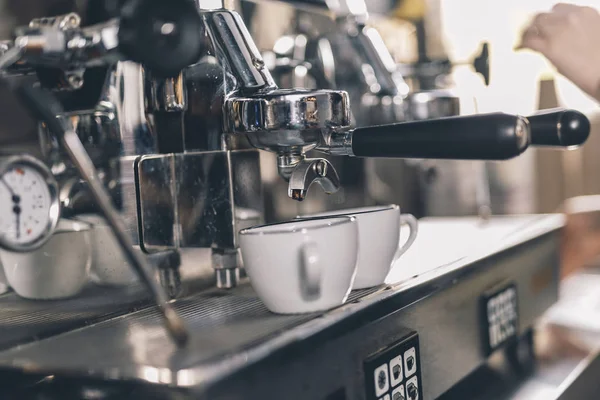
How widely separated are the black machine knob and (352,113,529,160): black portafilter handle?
0.17m

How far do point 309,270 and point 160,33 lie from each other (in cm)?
20

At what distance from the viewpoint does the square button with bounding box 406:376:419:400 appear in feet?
2.03

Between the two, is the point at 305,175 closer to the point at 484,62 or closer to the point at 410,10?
the point at 484,62

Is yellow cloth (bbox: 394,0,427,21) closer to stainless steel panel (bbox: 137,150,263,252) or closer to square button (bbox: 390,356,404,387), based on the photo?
stainless steel panel (bbox: 137,150,263,252)

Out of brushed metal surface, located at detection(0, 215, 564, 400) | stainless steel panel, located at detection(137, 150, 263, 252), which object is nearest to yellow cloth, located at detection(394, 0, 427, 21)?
brushed metal surface, located at detection(0, 215, 564, 400)

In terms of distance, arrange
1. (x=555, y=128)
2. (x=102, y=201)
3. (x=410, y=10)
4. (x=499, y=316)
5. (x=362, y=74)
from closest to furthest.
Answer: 1. (x=102, y=201)
2. (x=555, y=128)
3. (x=499, y=316)
4. (x=362, y=74)
5. (x=410, y=10)

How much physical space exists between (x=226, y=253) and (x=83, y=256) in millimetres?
142

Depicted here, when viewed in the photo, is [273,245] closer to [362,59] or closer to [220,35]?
[220,35]

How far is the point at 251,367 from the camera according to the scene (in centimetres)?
46

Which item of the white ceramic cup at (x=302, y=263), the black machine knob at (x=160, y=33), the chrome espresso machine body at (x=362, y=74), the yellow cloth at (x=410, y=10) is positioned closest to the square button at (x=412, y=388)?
the white ceramic cup at (x=302, y=263)

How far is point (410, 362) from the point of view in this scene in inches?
24.8

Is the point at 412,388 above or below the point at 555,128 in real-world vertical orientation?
below

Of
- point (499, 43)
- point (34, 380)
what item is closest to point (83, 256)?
point (34, 380)

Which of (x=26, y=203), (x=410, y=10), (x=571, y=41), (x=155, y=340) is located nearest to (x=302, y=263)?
(x=155, y=340)
